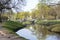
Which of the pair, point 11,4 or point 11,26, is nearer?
point 11,4

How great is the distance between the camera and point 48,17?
62062 mm

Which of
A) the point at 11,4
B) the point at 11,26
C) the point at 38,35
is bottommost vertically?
the point at 38,35

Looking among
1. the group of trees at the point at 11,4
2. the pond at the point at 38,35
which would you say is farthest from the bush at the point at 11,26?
the group of trees at the point at 11,4

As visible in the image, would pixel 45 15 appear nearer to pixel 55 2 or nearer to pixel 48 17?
pixel 48 17

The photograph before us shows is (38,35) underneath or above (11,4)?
underneath

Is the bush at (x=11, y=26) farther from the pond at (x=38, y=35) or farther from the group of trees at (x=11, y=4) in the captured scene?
the group of trees at (x=11, y=4)

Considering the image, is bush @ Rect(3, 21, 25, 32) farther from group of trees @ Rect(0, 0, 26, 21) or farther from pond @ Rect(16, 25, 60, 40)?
group of trees @ Rect(0, 0, 26, 21)

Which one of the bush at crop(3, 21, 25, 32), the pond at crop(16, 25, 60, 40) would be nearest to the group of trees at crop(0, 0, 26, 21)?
the pond at crop(16, 25, 60, 40)

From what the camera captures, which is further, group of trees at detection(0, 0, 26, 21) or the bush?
the bush

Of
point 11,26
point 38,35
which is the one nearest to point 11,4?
point 38,35

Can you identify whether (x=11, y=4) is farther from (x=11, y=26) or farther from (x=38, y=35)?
(x=11, y=26)

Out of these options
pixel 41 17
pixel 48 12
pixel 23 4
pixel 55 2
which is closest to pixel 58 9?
pixel 48 12

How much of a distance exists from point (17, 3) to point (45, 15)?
39844 mm

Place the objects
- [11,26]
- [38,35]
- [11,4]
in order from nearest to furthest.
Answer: [11,4] → [38,35] → [11,26]
